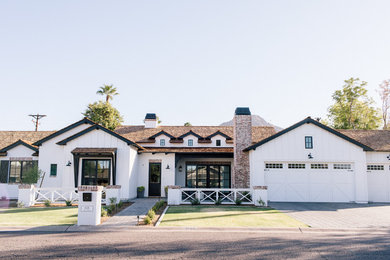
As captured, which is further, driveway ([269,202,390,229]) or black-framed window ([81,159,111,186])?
black-framed window ([81,159,111,186])

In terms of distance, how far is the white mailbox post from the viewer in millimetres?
9734

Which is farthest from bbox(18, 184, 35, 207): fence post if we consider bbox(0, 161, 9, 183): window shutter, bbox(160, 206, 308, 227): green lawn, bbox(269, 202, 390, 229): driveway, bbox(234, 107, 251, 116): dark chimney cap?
bbox(269, 202, 390, 229): driveway

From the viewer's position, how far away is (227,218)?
432 inches

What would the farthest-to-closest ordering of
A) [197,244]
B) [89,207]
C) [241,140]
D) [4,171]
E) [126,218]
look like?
[4,171] < [241,140] < [126,218] < [89,207] < [197,244]

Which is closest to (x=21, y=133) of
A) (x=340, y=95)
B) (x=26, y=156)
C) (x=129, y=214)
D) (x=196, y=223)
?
(x=26, y=156)

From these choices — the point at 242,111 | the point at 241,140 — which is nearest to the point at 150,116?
the point at 242,111

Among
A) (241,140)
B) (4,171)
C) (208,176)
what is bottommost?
(208,176)

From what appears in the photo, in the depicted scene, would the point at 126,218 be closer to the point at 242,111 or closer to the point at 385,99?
the point at 242,111

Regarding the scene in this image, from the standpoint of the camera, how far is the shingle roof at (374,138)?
1794cm

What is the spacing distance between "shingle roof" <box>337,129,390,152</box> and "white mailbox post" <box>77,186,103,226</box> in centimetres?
1722

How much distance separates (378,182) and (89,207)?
17.5 meters

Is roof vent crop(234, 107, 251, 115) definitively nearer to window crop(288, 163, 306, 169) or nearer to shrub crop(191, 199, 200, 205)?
window crop(288, 163, 306, 169)

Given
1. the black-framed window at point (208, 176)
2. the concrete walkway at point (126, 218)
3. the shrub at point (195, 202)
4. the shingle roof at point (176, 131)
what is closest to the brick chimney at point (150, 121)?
the shingle roof at point (176, 131)

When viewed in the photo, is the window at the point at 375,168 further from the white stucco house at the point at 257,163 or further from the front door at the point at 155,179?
the front door at the point at 155,179
